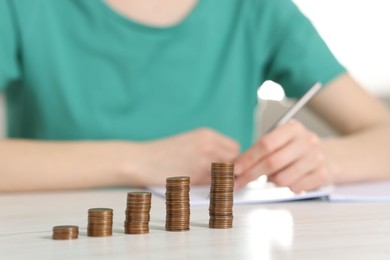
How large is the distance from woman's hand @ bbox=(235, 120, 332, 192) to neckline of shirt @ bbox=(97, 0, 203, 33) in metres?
0.53

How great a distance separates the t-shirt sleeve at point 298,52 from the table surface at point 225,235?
66 cm

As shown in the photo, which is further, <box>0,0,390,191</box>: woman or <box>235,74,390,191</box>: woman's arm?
<box>0,0,390,191</box>: woman

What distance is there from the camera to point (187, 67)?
160 cm

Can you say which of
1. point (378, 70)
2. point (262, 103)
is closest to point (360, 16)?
point (378, 70)

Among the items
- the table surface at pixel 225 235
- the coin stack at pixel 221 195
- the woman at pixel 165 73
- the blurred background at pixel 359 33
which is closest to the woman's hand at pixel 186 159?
the woman at pixel 165 73

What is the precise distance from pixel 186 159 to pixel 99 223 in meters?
0.58

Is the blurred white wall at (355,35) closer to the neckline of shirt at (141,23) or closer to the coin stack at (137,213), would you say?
the neckline of shirt at (141,23)

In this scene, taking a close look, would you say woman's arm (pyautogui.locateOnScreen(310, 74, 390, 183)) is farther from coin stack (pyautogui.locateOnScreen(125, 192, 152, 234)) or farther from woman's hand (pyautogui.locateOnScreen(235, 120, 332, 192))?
coin stack (pyautogui.locateOnScreen(125, 192, 152, 234))

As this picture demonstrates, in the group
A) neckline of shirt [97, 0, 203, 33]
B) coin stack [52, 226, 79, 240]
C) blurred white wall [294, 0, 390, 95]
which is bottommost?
coin stack [52, 226, 79, 240]

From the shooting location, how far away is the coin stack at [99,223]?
0.70 m

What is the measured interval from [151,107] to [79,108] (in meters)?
0.15

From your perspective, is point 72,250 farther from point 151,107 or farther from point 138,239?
point 151,107

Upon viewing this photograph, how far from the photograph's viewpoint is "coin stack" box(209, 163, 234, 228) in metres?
0.76

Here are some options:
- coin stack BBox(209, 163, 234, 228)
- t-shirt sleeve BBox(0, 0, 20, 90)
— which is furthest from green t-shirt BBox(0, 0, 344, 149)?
coin stack BBox(209, 163, 234, 228)
